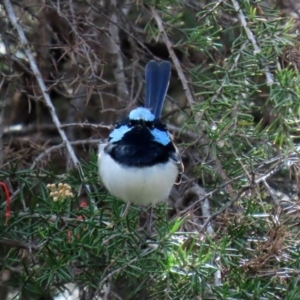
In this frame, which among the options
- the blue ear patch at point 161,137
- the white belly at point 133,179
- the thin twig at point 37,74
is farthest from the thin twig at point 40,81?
the blue ear patch at point 161,137

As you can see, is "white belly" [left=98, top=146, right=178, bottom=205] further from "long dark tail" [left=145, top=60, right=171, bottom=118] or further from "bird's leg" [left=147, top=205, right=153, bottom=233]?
"long dark tail" [left=145, top=60, right=171, bottom=118]

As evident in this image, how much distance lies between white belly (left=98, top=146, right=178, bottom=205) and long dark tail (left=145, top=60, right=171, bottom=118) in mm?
283

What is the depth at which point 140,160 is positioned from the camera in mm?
2557

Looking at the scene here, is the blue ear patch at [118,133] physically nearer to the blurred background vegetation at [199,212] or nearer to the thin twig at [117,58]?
the blurred background vegetation at [199,212]

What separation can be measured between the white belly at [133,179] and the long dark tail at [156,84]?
283 mm

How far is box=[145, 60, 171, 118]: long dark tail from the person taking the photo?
278cm

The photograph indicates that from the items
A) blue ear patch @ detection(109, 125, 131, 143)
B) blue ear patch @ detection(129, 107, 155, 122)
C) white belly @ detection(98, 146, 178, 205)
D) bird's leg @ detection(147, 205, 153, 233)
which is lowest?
bird's leg @ detection(147, 205, 153, 233)

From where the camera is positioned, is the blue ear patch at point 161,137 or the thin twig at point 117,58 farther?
the thin twig at point 117,58

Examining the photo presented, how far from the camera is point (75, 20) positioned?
2.63 m

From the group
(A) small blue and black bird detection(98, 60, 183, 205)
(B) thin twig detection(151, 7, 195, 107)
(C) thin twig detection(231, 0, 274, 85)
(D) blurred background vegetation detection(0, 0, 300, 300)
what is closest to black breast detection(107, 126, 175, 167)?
(A) small blue and black bird detection(98, 60, 183, 205)

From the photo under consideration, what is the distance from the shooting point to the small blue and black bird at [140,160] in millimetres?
2541

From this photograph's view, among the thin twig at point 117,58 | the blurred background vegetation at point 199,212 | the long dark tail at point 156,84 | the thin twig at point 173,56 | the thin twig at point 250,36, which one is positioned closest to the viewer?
the blurred background vegetation at point 199,212

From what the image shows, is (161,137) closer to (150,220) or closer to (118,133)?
(118,133)

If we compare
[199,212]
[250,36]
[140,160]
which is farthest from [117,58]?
[250,36]
